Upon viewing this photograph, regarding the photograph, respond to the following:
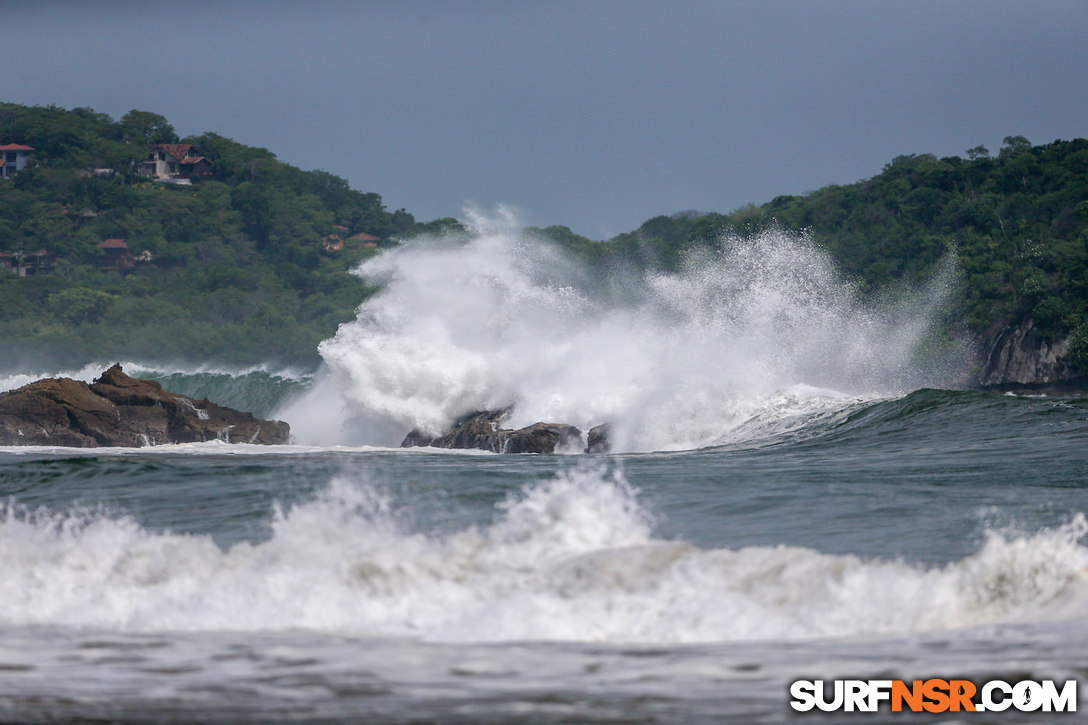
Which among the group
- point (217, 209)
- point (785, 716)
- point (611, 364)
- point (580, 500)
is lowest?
point (785, 716)

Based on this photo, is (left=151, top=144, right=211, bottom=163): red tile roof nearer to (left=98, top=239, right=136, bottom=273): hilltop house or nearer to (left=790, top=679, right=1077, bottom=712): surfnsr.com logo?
(left=98, top=239, right=136, bottom=273): hilltop house

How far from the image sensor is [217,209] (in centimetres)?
11356

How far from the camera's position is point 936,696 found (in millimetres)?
5516

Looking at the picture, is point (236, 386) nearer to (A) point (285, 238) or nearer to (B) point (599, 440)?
(B) point (599, 440)

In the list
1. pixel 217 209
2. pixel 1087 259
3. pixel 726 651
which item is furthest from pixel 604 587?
pixel 217 209

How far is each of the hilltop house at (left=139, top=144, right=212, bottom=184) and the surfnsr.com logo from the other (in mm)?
127540

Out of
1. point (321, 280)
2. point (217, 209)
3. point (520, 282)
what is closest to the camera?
point (520, 282)

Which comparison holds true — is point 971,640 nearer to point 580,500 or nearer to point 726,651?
point 726,651

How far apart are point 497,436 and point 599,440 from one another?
80.8 inches

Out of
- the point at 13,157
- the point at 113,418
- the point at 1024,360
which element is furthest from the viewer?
the point at 13,157

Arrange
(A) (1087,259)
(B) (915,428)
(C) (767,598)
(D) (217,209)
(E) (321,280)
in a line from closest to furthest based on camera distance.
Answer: (C) (767,598) → (B) (915,428) → (A) (1087,259) → (E) (321,280) → (D) (217,209)

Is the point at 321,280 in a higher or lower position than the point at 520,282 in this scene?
higher

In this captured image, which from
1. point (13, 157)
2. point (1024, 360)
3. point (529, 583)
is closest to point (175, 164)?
point (13, 157)

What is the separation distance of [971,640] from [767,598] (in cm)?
132
